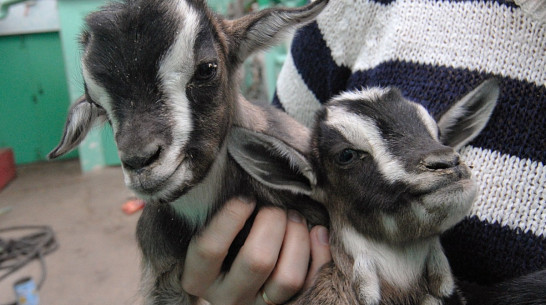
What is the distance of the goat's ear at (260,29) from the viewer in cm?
135

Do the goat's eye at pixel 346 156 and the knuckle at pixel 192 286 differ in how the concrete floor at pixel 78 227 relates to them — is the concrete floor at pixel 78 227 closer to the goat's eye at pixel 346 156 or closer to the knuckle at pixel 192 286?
the knuckle at pixel 192 286

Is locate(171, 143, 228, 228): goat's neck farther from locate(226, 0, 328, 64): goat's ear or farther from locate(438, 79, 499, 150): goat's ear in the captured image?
locate(438, 79, 499, 150): goat's ear

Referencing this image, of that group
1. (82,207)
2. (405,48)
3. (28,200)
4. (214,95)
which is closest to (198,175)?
(214,95)

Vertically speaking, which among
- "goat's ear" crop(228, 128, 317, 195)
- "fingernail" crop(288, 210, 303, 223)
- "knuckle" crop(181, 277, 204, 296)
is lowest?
"knuckle" crop(181, 277, 204, 296)

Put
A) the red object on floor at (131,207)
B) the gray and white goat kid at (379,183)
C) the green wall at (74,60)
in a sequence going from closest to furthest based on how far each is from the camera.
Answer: the gray and white goat kid at (379,183) < the red object on floor at (131,207) < the green wall at (74,60)

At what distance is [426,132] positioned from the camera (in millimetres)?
1213

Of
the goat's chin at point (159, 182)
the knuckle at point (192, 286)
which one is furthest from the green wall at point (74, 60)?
→ the goat's chin at point (159, 182)

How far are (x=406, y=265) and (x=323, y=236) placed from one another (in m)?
0.25

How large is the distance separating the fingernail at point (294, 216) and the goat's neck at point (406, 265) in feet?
0.66

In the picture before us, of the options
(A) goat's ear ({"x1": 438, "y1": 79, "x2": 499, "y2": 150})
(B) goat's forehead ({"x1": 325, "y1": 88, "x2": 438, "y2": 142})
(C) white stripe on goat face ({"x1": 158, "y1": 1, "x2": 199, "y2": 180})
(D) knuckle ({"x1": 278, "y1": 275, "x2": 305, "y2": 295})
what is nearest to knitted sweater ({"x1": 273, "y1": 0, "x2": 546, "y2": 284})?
(A) goat's ear ({"x1": 438, "y1": 79, "x2": 499, "y2": 150})

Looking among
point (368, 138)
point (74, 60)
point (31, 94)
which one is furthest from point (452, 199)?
point (31, 94)

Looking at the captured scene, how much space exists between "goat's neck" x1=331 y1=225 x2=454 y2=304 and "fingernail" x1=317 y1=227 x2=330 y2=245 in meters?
0.12

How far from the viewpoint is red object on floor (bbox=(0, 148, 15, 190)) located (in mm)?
6891

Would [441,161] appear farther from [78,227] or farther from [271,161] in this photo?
[78,227]
